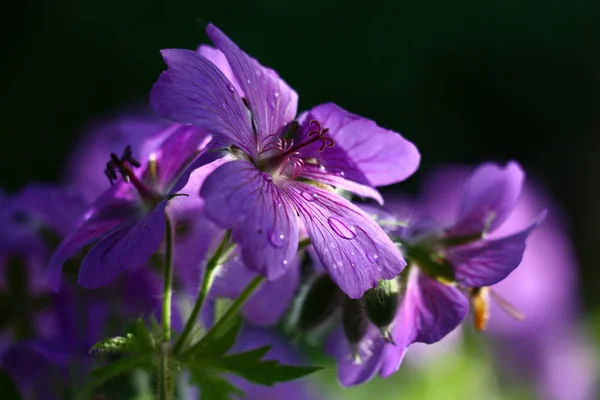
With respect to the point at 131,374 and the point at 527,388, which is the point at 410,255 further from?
the point at 527,388

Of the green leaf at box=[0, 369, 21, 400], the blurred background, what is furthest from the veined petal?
the blurred background

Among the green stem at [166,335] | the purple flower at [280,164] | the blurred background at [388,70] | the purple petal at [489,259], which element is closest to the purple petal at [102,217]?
the green stem at [166,335]

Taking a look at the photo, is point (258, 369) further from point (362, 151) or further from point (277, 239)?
point (362, 151)

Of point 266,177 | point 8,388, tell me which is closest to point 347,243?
point 266,177

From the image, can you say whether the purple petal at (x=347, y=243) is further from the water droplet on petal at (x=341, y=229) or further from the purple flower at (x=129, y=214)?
the purple flower at (x=129, y=214)

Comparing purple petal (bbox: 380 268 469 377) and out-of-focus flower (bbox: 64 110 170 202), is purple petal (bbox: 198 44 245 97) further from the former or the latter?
purple petal (bbox: 380 268 469 377)
